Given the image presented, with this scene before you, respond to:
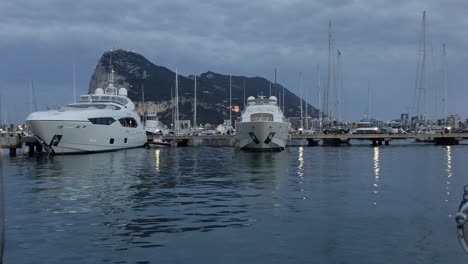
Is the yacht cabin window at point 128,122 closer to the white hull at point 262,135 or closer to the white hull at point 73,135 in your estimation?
the white hull at point 73,135

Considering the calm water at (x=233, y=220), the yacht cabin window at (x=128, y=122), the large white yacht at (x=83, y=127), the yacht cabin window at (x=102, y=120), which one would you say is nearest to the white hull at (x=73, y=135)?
the large white yacht at (x=83, y=127)

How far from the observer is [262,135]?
6412 cm

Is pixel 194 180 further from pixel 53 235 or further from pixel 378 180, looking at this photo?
pixel 53 235

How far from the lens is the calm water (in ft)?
42.7

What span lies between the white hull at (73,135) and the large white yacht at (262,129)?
1681 cm

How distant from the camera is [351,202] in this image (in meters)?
21.4

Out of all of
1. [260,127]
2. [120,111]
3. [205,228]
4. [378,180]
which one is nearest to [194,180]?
[378,180]

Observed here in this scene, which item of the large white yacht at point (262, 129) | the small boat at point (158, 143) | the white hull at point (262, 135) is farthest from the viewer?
the small boat at point (158, 143)

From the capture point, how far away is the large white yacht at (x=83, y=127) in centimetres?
5856

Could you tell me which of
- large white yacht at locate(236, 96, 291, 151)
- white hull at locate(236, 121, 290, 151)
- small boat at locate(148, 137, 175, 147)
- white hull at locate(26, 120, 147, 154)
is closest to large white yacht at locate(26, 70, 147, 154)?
white hull at locate(26, 120, 147, 154)

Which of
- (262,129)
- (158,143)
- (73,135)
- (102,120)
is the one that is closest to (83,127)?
(73,135)

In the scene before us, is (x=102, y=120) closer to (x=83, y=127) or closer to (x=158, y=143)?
(x=83, y=127)

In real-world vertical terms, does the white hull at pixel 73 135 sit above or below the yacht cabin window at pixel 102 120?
below

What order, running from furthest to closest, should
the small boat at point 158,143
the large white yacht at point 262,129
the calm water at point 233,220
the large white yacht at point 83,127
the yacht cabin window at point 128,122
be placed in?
the small boat at point 158,143 → the yacht cabin window at point 128,122 → the large white yacht at point 262,129 → the large white yacht at point 83,127 → the calm water at point 233,220
